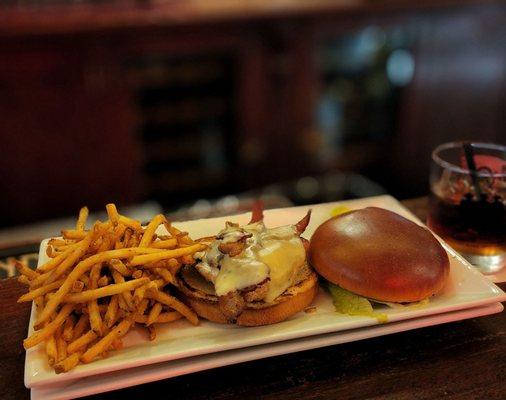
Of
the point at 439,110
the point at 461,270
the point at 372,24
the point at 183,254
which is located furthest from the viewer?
the point at 439,110

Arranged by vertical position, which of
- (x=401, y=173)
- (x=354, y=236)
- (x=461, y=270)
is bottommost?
(x=401, y=173)

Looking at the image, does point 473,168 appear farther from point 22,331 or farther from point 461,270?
point 22,331

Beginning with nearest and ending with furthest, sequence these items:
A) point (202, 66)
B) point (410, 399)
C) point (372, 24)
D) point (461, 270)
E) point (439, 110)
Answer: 1. point (410, 399)
2. point (461, 270)
3. point (202, 66)
4. point (372, 24)
5. point (439, 110)

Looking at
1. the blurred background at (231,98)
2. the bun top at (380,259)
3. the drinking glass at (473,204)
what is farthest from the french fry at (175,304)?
the blurred background at (231,98)

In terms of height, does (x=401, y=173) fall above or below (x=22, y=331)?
below

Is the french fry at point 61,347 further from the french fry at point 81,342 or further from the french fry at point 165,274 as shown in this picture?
the french fry at point 165,274

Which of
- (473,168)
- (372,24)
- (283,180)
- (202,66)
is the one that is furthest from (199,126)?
(473,168)

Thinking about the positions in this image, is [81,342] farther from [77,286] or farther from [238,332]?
[238,332]
